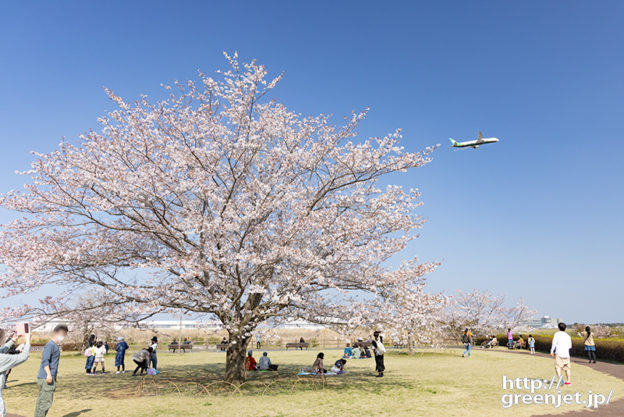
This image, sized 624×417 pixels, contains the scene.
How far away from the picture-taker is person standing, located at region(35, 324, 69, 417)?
8.24m

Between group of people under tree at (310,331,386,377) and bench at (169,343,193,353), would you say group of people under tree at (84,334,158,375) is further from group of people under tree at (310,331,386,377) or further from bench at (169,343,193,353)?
bench at (169,343,193,353)

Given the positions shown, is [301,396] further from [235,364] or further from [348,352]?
[348,352]

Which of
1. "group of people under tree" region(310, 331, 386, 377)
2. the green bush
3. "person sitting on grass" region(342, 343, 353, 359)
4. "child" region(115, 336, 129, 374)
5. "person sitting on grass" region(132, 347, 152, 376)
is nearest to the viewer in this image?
"group of people under tree" region(310, 331, 386, 377)

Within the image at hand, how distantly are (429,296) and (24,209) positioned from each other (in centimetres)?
1257

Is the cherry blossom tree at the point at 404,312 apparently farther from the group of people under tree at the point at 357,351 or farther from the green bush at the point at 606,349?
the green bush at the point at 606,349

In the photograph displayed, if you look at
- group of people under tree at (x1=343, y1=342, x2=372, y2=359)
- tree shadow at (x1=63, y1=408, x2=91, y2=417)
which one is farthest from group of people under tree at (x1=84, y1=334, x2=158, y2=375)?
group of people under tree at (x1=343, y1=342, x2=372, y2=359)

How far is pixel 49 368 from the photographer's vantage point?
8344 millimetres

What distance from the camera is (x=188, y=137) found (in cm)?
1309

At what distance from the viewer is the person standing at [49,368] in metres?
8.24

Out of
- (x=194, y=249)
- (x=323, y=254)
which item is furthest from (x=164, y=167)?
(x=323, y=254)

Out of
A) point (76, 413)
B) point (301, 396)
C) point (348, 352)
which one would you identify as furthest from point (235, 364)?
point (348, 352)

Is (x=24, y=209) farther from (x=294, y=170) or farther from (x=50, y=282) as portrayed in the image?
(x=294, y=170)

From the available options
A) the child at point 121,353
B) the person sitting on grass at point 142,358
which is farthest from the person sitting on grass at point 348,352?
the child at point 121,353

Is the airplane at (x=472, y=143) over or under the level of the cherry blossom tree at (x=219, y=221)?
over
